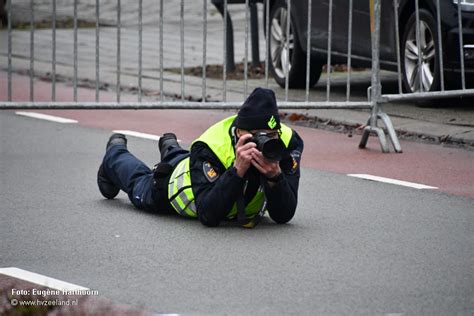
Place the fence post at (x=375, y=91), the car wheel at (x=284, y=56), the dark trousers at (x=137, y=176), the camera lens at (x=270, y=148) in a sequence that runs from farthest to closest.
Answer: the car wheel at (x=284, y=56) < the fence post at (x=375, y=91) < the dark trousers at (x=137, y=176) < the camera lens at (x=270, y=148)

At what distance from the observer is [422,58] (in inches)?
455

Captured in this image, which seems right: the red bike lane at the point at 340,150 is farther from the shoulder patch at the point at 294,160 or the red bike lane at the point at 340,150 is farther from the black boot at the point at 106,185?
the black boot at the point at 106,185

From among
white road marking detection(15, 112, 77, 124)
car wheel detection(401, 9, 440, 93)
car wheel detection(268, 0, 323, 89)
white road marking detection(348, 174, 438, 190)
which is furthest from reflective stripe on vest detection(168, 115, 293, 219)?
car wheel detection(268, 0, 323, 89)

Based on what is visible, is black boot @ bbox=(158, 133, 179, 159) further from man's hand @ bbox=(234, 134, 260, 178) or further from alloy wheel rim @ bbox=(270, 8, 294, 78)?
alloy wheel rim @ bbox=(270, 8, 294, 78)

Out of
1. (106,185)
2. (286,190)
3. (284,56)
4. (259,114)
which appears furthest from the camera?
(284,56)

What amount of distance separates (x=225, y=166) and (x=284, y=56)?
21.5 feet

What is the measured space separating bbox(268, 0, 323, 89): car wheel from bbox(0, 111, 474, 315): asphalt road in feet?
14.2

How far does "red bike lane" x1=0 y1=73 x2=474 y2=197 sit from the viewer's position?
9.25 m

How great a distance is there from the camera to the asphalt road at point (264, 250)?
19.1 feet

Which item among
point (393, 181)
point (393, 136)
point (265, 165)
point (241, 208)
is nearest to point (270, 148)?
point (265, 165)

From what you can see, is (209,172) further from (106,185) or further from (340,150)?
(340,150)

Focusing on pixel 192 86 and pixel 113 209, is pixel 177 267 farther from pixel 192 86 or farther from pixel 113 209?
pixel 192 86

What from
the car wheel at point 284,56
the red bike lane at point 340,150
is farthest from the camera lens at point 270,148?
the car wheel at point 284,56

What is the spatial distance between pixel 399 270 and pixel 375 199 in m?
2.02
